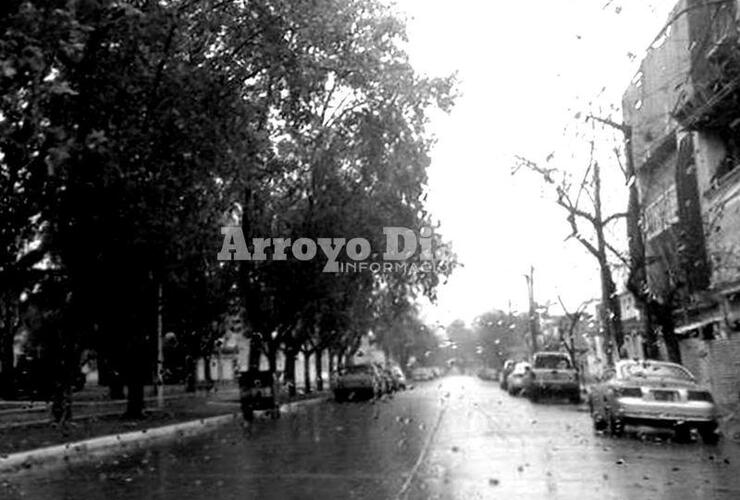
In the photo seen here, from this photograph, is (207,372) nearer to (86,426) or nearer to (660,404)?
(86,426)

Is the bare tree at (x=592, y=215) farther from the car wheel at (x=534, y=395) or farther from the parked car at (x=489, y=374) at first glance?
the parked car at (x=489, y=374)

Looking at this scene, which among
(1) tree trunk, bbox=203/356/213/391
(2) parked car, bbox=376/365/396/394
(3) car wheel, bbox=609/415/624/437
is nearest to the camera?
(3) car wheel, bbox=609/415/624/437

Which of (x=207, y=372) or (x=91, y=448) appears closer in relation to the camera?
(x=91, y=448)

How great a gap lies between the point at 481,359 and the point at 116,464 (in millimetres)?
90658

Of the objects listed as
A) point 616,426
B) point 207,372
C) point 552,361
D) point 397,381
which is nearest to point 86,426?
point 616,426

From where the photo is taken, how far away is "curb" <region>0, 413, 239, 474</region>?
13.9 metres

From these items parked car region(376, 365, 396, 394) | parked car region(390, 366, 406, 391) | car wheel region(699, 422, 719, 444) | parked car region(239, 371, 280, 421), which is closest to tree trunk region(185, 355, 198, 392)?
parked car region(376, 365, 396, 394)

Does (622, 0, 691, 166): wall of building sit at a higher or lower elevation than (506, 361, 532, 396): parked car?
higher

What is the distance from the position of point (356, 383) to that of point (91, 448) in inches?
870

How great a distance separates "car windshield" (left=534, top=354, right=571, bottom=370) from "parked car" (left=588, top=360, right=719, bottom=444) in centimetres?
1796

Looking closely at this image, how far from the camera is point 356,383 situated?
38.0 m

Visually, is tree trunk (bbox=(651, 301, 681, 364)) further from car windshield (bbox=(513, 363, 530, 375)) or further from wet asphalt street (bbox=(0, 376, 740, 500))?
car windshield (bbox=(513, 363, 530, 375))

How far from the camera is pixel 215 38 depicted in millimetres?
16891

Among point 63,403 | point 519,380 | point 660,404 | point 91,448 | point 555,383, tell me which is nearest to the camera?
point 660,404
